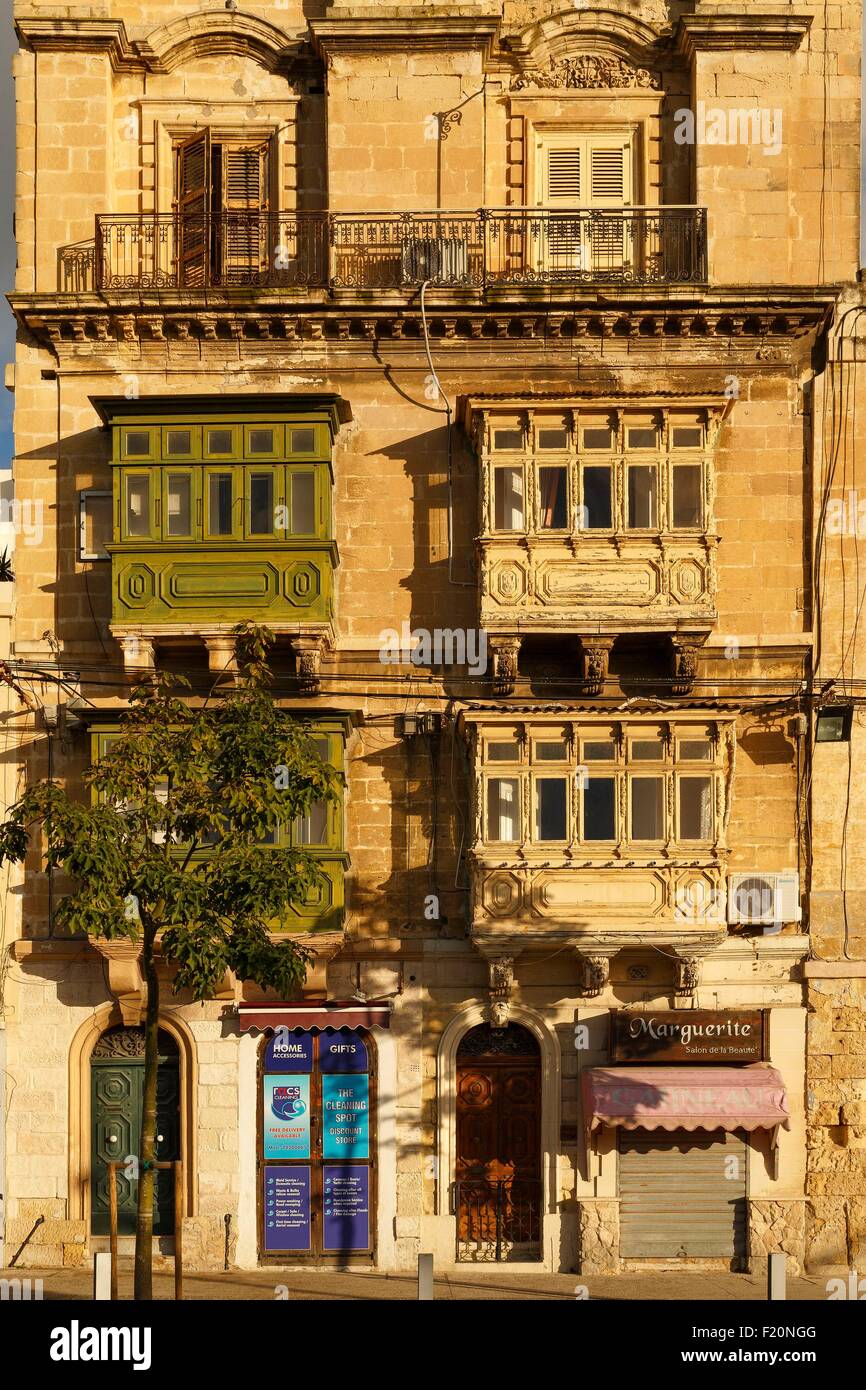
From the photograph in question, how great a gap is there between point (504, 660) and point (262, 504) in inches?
169

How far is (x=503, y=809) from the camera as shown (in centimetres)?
2892

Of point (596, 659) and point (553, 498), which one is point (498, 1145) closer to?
point (596, 659)

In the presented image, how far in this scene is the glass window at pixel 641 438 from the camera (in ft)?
96.2

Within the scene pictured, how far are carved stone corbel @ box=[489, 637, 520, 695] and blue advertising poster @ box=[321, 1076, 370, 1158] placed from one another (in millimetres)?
6197

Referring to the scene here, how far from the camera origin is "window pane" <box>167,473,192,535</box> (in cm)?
2948

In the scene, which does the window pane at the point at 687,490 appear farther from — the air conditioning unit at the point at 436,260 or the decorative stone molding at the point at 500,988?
the decorative stone molding at the point at 500,988

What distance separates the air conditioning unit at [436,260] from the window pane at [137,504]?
5.03 metres

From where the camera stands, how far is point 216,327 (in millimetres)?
30250

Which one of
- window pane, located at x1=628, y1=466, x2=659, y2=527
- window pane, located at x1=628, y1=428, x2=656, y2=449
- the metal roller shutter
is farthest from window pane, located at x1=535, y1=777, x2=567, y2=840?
window pane, located at x1=628, y1=428, x2=656, y2=449

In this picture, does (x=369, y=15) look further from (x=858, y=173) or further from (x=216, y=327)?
(x=858, y=173)

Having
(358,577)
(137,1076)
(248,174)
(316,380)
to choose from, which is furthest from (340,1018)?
(248,174)

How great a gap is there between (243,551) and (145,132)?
737cm

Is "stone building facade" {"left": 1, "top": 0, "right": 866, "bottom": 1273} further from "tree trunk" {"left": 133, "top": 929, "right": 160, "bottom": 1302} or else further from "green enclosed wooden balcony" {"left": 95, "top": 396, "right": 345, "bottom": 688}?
"tree trunk" {"left": 133, "top": 929, "right": 160, "bottom": 1302}

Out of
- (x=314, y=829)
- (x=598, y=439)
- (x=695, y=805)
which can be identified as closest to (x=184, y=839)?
(x=314, y=829)
